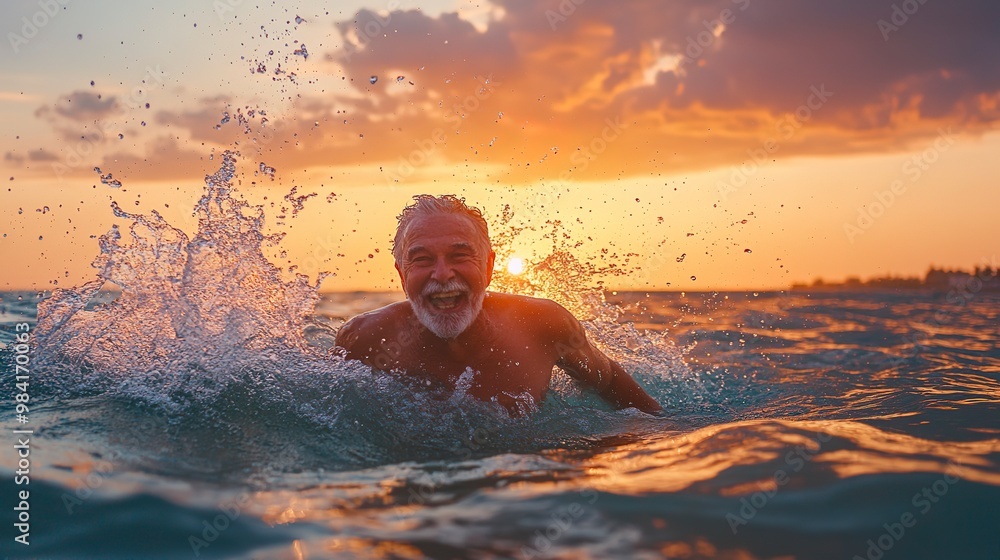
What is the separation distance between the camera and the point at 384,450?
443 cm

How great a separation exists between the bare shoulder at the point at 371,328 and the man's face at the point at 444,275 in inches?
12.6

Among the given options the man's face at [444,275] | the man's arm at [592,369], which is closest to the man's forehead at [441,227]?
the man's face at [444,275]

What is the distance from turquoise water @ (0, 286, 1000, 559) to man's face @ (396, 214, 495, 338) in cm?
57

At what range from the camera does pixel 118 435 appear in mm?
4613

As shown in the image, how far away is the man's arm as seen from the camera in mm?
6102

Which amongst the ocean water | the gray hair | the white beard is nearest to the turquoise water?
the ocean water

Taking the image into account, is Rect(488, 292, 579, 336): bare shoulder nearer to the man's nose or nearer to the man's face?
the man's face

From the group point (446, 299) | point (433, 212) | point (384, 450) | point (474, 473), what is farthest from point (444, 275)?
point (474, 473)

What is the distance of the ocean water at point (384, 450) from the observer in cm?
306

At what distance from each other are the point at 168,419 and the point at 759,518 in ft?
11.5

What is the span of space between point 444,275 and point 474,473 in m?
1.91

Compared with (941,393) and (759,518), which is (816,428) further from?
(941,393)

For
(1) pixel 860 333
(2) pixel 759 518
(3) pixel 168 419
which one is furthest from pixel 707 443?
(1) pixel 860 333

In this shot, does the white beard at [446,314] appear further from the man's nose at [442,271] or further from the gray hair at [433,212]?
the gray hair at [433,212]
